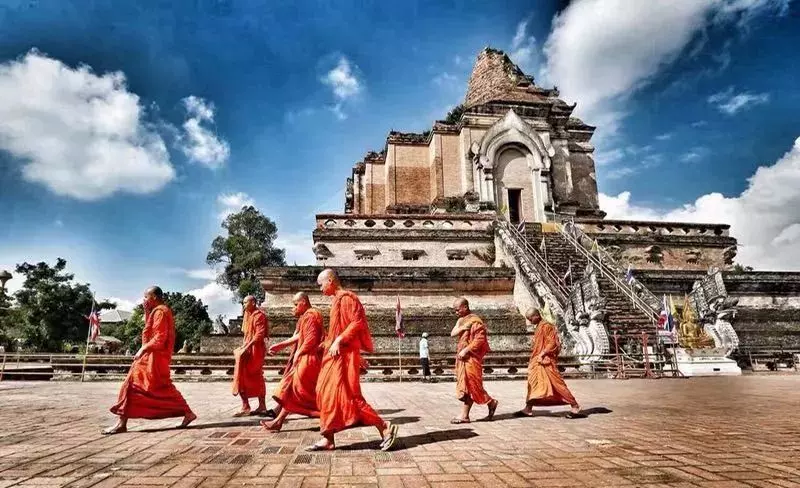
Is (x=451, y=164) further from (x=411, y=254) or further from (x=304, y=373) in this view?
(x=304, y=373)

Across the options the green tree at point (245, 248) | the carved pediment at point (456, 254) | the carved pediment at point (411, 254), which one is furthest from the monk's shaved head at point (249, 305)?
the green tree at point (245, 248)

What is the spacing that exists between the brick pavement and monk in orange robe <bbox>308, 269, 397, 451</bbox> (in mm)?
207

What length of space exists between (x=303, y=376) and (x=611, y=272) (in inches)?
581

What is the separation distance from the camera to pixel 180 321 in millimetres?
45219

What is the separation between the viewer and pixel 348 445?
4.54 metres

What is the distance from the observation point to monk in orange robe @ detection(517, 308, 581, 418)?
6.37 m

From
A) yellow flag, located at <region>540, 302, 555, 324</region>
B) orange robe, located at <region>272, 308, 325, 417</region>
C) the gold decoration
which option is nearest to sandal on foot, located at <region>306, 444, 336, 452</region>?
orange robe, located at <region>272, 308, 325, 417</region>

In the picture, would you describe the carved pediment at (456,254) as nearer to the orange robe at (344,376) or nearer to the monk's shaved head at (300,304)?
the monk's shaved head at (300,304)

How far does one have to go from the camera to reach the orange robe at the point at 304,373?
17.2ft

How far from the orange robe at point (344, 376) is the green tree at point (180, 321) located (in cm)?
3961

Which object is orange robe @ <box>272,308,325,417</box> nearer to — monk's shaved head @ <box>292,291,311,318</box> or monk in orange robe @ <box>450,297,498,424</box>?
monk's shaved head @ <box>292,291,311,318</box>

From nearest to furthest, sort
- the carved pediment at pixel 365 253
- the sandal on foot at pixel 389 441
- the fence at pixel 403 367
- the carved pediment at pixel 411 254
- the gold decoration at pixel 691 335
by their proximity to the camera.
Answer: the sandal on foot at pixel 389 441 → the fence at pixel 403 367 → the gold decoration at pixel 691 335 → the carved pediment at pixel 365 253 → the carved pediment at pixel 411 254

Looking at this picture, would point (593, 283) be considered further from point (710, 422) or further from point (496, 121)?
point (496, 121)

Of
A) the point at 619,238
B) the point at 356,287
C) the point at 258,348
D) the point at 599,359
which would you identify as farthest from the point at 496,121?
the point at 258,348
